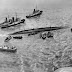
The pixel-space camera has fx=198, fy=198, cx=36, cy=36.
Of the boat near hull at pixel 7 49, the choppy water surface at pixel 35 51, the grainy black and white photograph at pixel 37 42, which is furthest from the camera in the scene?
the boat near hull at pixel 7 49

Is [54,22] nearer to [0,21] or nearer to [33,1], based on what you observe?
[0,21]

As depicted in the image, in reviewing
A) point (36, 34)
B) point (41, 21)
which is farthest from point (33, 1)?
point (36, 34)

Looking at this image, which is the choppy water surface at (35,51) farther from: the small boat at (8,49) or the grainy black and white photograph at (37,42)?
the small boat at (8,49)

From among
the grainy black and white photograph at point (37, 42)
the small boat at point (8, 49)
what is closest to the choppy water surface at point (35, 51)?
the grainy black and white photograph at point (37, 42)

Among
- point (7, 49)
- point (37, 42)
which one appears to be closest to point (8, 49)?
point (7, 49)

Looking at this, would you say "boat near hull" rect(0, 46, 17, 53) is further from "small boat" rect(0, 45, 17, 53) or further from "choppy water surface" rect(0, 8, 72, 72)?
"choppy water surface" rect(0, 8, 72, 72)

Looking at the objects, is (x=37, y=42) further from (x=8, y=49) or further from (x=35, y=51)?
(x=8, y=49)

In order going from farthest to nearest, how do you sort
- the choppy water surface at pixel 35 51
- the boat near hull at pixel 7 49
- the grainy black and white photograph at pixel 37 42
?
1. the boat near hull at pixel 7 49
2. the grainy black and white photograph at pixel 37 42
3. the choppy water surface at pixel 35 51

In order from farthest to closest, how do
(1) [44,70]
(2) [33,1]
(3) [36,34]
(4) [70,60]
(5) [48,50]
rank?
(2) [33,1] < (3) [36,34] < (5) [48,50] < (4) [70,60] < (1) [44,70]
